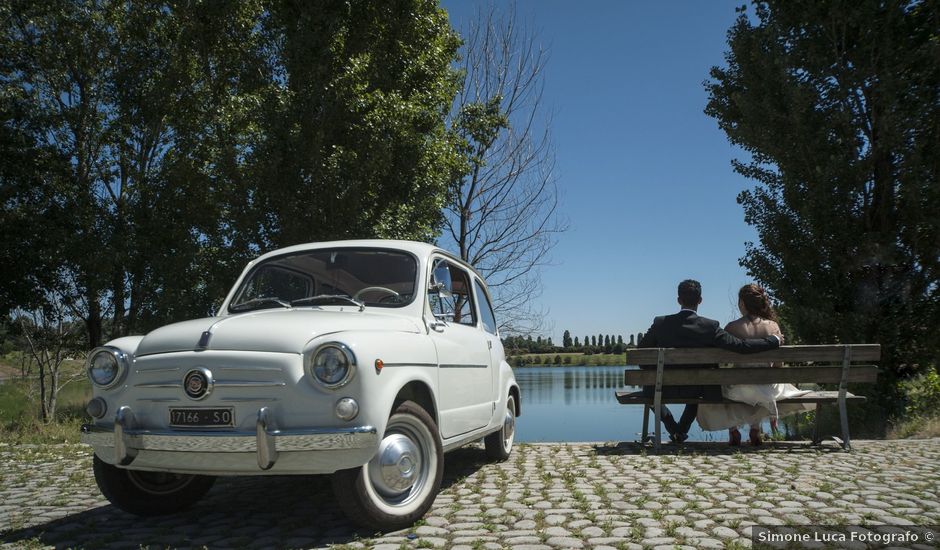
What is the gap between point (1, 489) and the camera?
6098mm

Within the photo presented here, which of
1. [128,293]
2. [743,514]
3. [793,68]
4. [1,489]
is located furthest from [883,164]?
[128,293]

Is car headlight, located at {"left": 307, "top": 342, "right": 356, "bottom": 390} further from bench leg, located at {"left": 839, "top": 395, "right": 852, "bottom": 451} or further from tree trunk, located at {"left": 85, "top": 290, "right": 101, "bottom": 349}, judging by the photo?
tree trunk, located at {"left": 85, "top": 290, "right": 101, "bottom": 349}

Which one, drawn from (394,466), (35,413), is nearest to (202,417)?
(394,466)

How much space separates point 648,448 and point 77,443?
7.75 meters

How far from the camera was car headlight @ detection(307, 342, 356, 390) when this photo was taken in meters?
3.88

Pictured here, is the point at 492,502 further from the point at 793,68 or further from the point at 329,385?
the point at 793,68

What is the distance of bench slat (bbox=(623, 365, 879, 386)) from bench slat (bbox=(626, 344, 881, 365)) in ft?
0.33

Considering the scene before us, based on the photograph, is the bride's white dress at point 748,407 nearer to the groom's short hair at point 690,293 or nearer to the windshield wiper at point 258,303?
the groom's short hair at point 690,293

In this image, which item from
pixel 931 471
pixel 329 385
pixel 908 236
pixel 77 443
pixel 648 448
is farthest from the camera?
pixel 908 236

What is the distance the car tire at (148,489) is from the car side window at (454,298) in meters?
2.19

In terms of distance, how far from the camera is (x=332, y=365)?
12.9 ft

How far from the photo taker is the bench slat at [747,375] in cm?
729

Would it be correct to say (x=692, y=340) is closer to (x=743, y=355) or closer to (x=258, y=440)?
(x=743, y=355)

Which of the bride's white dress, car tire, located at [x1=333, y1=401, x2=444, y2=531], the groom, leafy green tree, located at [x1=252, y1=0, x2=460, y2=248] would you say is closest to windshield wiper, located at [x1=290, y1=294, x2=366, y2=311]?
car tire, located at [x1=333, y1=401, x2=444, y2=531]
